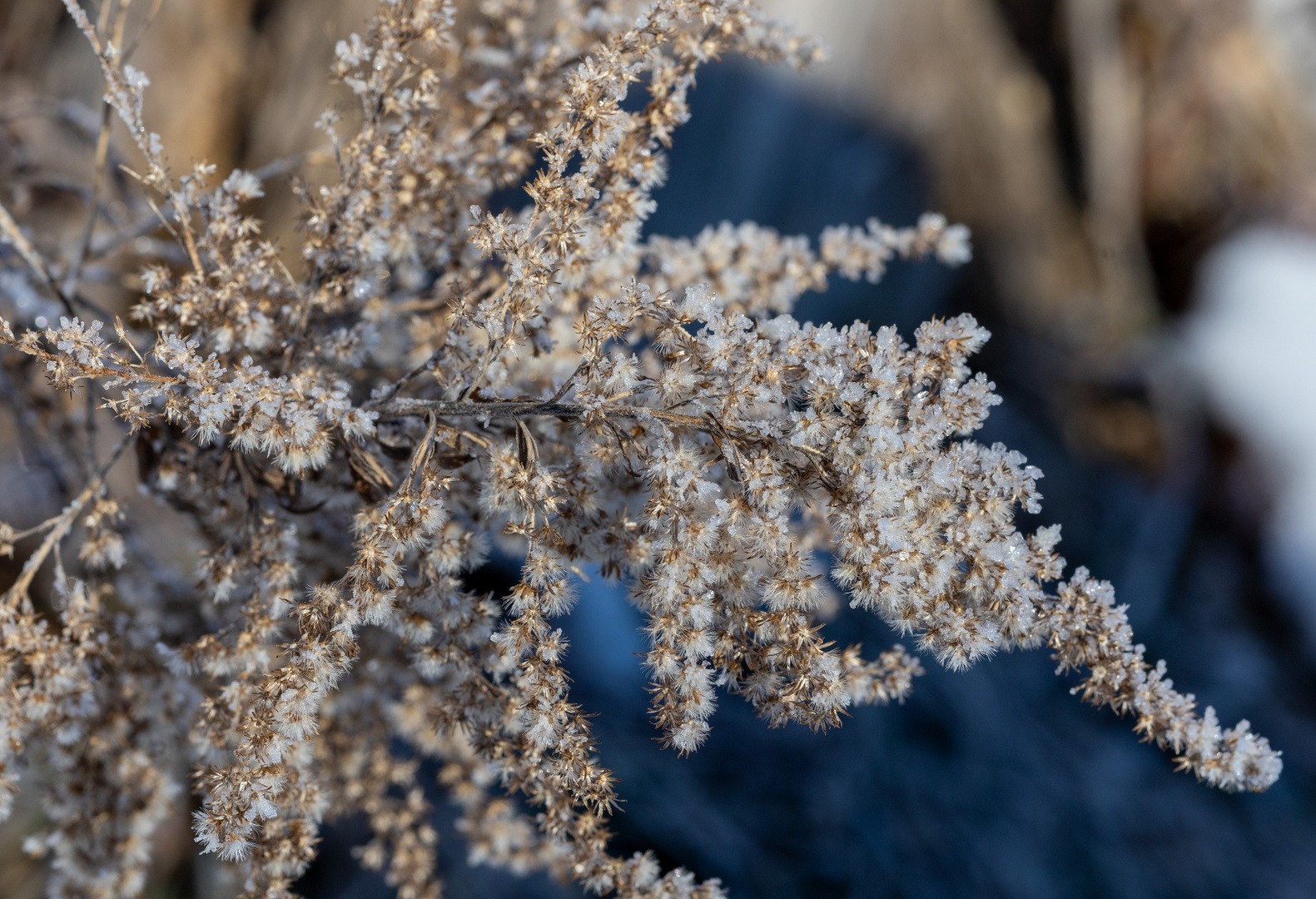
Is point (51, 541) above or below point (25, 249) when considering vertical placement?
below

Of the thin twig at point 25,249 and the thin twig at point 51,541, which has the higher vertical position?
the thin twig at point 25,249

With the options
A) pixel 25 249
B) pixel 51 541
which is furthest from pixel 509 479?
pixel 25 249

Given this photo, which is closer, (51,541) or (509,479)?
(509,479)

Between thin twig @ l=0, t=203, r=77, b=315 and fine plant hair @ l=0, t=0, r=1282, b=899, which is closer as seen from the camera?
Answer: fine plant hair @ l=0, t=0, r=1282, b=899

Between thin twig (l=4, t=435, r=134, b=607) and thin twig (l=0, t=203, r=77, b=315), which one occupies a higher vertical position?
thin twig (l=0, t=203, r=77, b=315)

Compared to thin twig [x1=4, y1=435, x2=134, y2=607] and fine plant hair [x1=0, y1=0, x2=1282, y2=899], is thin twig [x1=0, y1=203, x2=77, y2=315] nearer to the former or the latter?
fine plant hair [x1=0, y1=0, x2=1282, y2=899]

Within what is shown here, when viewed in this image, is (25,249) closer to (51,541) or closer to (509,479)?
(51,541)

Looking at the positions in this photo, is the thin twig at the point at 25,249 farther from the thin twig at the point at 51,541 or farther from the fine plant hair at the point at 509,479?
the thin twig at the point at 51,541

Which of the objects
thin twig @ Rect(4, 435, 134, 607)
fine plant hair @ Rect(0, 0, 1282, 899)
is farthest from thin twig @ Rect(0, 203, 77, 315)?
thin twig @ Rect(4, 435, 134, 607)

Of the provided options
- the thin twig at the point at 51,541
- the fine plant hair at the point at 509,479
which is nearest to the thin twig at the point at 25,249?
the fine plant hair at the point at 509,479

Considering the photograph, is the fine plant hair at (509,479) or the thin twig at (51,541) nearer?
the fine plant hair at (509,479)
